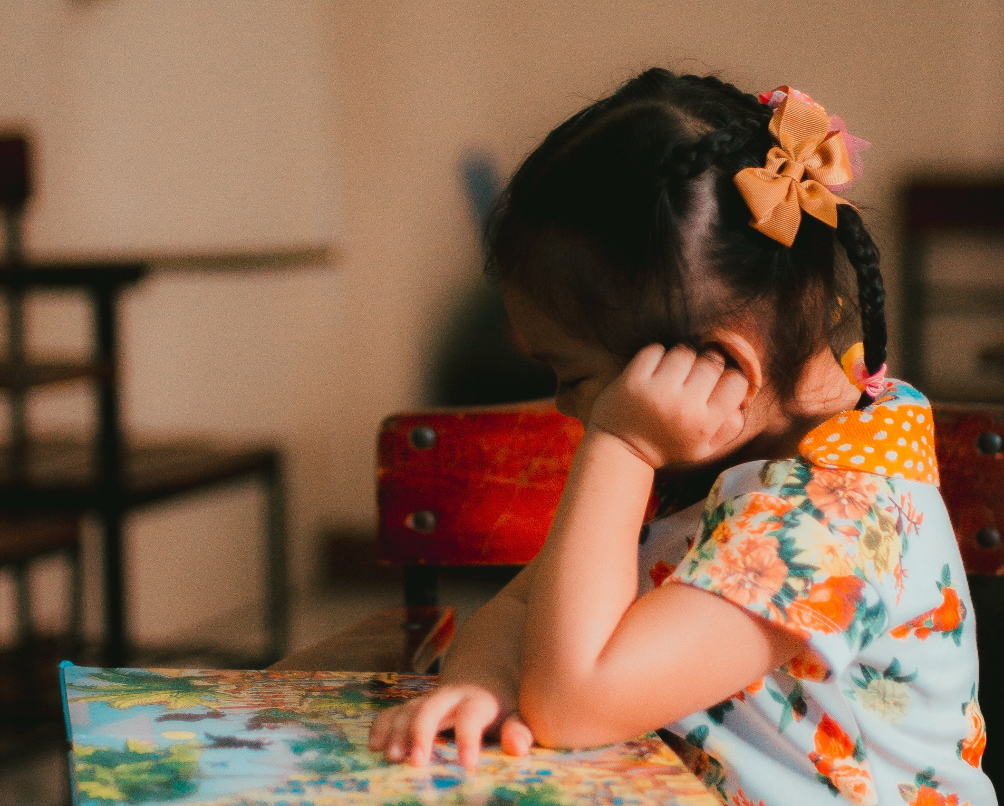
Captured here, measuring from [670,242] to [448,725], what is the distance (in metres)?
0.29

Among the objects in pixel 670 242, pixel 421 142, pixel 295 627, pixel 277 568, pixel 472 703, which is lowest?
pixel 295 627

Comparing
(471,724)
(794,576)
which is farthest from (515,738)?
(794,576)

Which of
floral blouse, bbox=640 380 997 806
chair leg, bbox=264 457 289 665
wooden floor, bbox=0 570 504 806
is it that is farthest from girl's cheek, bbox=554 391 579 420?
chair leg, bbox=264 457 289 665

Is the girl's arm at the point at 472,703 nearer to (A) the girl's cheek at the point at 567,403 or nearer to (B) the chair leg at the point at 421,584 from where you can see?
(A) the girl's cheek at the point at 567,403

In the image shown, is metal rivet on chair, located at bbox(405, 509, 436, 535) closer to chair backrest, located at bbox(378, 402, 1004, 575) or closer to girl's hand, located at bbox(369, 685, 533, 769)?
chair backrest, located at bbox(378, 402, 1004, 575)

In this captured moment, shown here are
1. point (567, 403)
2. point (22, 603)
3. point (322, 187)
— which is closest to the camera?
point (567, 403)

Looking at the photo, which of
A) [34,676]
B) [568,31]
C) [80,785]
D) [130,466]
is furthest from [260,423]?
[80,785]

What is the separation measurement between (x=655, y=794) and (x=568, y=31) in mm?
2913

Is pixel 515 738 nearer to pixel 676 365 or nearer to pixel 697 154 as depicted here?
pixel 676 365

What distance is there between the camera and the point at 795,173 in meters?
0.60

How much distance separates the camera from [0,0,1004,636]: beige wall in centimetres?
260

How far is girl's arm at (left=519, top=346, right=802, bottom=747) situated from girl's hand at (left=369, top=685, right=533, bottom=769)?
2cm

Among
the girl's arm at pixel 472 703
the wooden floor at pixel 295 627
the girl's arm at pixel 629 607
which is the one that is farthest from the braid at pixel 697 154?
the wooden floor at pixel 295 627

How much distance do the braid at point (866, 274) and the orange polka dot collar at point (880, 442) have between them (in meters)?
0.04
